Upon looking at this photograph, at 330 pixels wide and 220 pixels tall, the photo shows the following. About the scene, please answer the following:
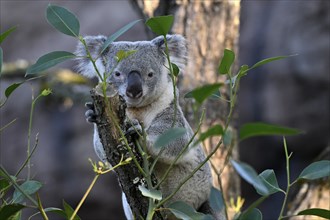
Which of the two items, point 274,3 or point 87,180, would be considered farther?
point 274,3

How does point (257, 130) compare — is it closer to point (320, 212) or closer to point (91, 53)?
point (320, 212)

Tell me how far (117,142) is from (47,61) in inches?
21.8

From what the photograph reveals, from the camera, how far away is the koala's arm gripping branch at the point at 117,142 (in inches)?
77.9

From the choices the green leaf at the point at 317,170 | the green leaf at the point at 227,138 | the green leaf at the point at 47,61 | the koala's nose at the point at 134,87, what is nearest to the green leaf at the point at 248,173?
the green leaf at the point at 227,138

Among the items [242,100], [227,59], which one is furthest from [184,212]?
[242,100]

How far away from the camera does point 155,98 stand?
117 inches

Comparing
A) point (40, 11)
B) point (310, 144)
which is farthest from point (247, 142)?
point (40, 11)

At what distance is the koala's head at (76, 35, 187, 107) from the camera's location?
2719 millimetres

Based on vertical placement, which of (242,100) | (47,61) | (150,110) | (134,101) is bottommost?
(242,100)

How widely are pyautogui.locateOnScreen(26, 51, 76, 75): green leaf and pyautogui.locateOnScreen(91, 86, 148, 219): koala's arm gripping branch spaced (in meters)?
0.24

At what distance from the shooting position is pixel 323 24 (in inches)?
299

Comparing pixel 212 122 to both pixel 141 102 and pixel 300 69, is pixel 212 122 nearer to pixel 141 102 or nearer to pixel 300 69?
pixel 141 102

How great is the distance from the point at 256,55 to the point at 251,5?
793 mm

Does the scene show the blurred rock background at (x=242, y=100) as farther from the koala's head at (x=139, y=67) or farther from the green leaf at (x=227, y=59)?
the green leaf at (x=227, y=59)
